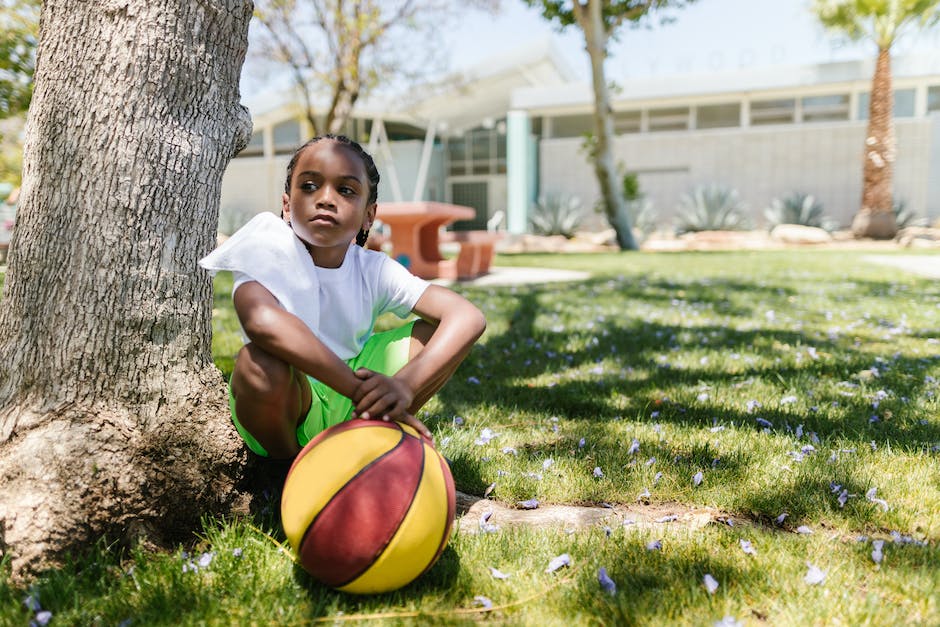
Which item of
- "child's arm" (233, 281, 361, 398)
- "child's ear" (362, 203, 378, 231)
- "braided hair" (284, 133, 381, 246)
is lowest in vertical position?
"child's arm" (233, 281, 361, 398)

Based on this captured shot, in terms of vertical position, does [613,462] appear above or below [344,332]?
below

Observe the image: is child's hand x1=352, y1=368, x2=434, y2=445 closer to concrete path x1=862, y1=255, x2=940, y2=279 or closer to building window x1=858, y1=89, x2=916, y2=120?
concrete path x1=862, y1=255, x2=940, y2=279

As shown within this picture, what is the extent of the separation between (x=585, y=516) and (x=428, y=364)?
2.66 ft

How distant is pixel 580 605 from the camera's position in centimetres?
185

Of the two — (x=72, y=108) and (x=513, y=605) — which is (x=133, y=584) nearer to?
(x=513, y=605)

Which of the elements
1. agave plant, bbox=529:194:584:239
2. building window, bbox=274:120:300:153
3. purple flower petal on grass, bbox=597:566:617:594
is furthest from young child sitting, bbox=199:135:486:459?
building window, bbox=274:120:300:153

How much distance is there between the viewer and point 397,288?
2521 millimetres

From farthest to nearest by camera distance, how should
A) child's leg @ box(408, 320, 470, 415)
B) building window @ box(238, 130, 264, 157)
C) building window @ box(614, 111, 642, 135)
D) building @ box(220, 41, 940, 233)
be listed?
building window @ box(238, 130, 264, 157), building window @ box(614, 111, 642, 135), building @ box(220, 41, 940, 233), child's leg @ box(408, 320, 470, 415)

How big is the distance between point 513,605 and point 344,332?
3.66 ft

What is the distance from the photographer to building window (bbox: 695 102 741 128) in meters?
25.0

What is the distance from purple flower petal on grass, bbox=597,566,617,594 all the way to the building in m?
20.0

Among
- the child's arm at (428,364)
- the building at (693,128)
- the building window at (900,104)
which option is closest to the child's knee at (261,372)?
the child's arm at (428,364)

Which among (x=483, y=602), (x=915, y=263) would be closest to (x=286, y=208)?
(x=483, y=602)

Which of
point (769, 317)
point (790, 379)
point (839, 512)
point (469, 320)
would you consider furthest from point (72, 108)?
point (769, 317)
